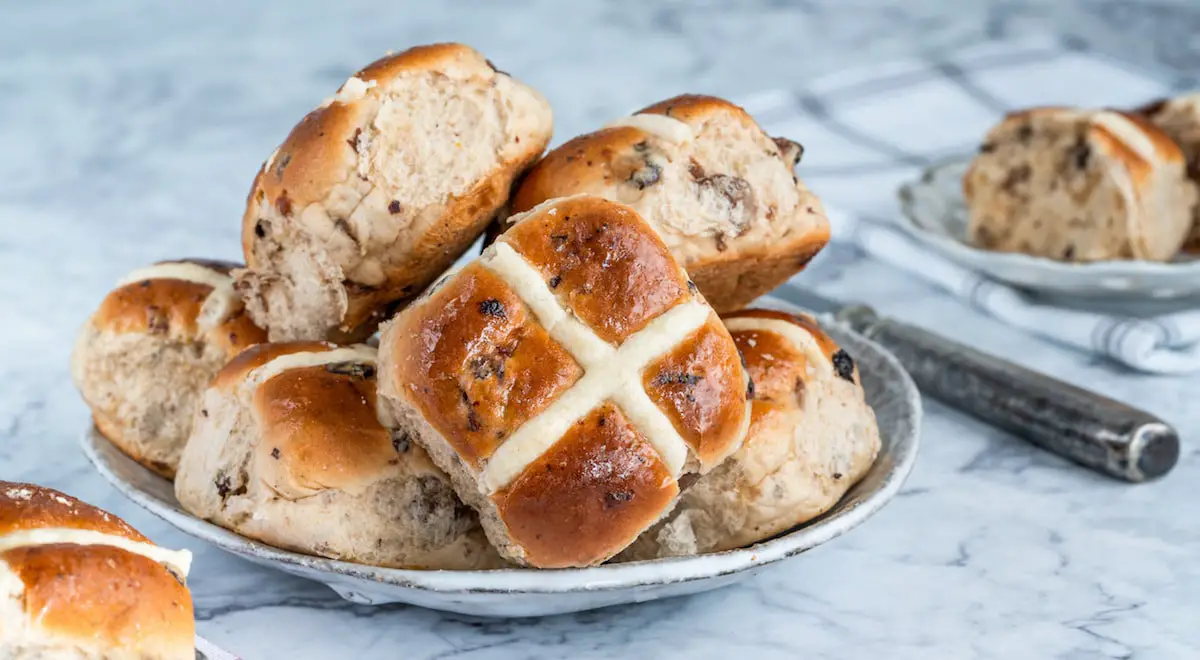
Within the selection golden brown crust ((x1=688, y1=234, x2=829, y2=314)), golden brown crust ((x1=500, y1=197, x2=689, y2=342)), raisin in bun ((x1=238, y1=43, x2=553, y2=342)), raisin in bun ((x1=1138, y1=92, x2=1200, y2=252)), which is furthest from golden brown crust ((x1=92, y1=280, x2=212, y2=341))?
raisin in bun ((x1=1138, y1=92, x2=1200, y2=252))

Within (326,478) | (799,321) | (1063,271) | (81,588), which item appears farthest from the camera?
(1063,271)

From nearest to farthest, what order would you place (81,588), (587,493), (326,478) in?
(81,588), (587,493), (326,478)

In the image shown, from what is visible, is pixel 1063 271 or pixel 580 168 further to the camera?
pixel 1063 271

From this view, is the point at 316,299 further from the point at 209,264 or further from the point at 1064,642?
the point at 1064,642

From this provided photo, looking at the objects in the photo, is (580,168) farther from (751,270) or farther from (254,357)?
(254,357)

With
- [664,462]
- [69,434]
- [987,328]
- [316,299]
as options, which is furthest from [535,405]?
[987,328]

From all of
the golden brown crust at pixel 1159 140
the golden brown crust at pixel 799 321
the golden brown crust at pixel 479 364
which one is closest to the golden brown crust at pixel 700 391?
the golden brown crust at pixel 479 364

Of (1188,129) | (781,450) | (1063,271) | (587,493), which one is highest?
(587,493)

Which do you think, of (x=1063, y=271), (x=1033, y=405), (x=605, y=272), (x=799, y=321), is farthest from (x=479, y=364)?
(x=1063, y=271)
